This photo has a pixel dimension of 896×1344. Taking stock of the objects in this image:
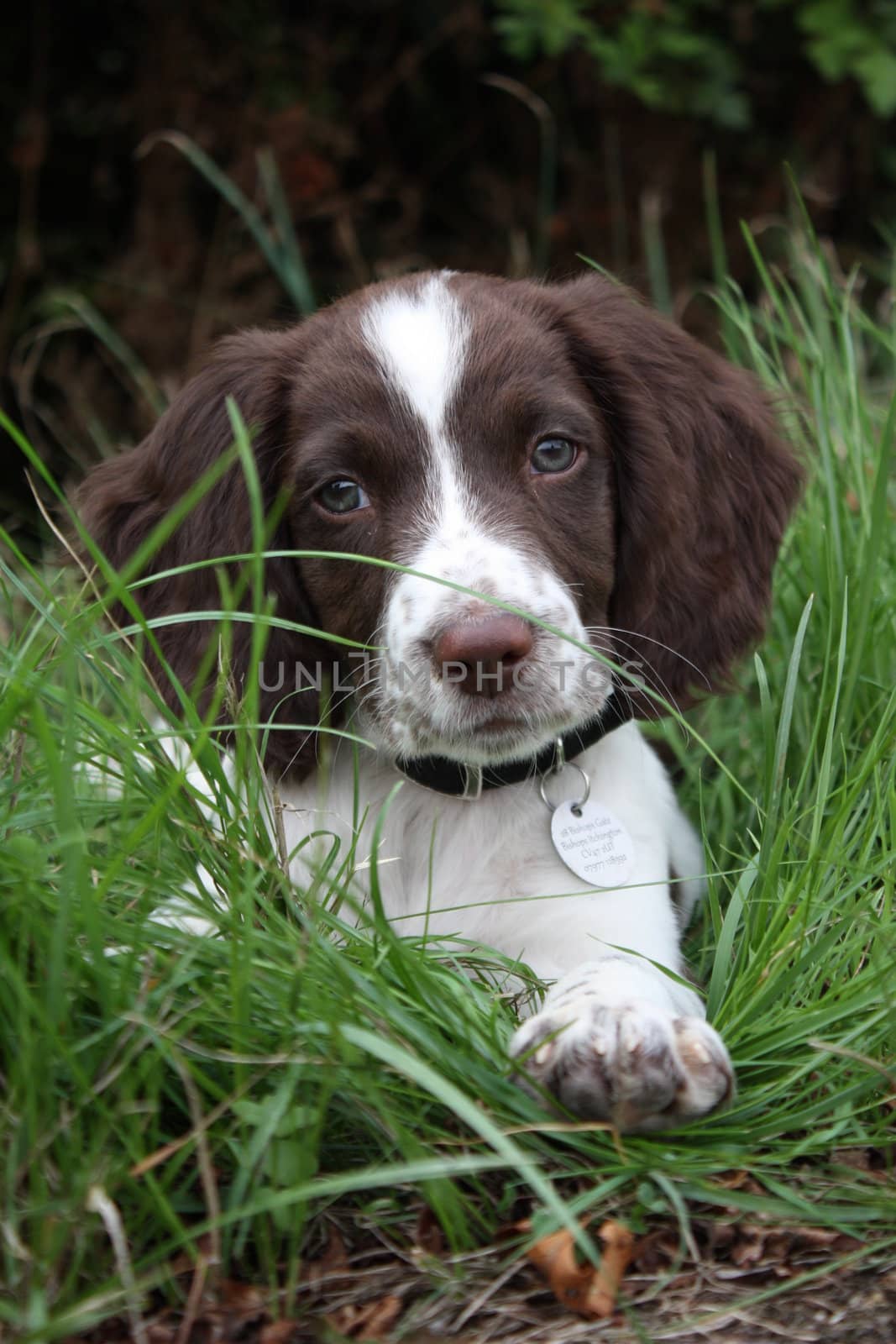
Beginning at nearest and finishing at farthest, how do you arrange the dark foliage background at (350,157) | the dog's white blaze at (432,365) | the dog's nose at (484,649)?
1. the dog's nose at (484,649)
2. the dog's white blaze at (432,365)
3. the dark foliage background at (350,157)

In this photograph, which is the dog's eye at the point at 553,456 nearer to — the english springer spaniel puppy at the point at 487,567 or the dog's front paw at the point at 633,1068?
the english springer spaniel puppy at the point at 487,567

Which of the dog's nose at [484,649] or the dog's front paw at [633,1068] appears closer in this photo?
the dog's front paw at [633,1068]

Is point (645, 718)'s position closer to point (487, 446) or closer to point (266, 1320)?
point (487, 446)

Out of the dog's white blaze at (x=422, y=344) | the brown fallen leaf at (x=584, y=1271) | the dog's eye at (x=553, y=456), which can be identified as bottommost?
the brown fallen leaf at (x=584, y=1271)

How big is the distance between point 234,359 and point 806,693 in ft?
4.65

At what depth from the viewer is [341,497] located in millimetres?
2701

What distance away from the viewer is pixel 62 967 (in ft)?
5.92

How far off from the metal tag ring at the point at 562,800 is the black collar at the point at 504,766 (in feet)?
0.07

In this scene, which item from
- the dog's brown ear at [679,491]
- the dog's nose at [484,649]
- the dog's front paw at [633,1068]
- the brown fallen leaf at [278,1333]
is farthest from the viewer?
the dog's brown ear at [679,491]

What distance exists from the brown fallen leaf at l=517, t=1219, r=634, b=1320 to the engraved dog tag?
31.5 inches

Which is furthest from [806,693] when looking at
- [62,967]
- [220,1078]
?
[62,967]

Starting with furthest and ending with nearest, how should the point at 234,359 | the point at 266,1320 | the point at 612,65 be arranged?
the point at 612,65 → the point at 234,359 → the point at 266,1320

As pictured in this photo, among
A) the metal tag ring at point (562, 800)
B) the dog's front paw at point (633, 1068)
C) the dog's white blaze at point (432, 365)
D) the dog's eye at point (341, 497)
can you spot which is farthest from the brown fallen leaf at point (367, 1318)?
the dog's eye at point (341, 497)

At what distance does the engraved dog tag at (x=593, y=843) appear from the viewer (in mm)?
2629
